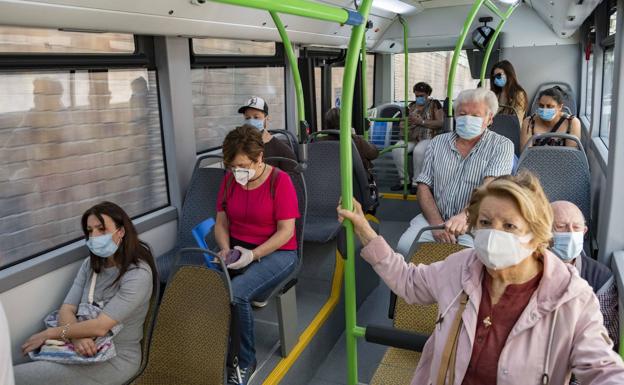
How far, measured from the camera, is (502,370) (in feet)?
5.25

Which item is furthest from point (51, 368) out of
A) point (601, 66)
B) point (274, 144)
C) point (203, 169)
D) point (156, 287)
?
point (601, 66)

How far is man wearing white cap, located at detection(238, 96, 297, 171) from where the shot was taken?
4.27 m

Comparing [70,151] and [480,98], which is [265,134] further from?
[480,98]

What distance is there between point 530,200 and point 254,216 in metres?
2.01

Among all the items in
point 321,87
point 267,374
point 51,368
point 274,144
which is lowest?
point 267,374

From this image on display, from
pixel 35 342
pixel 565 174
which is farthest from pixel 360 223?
pixel 565 174

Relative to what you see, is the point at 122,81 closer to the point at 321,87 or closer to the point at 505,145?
the point at 505,145

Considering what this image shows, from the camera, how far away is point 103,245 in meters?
2.80

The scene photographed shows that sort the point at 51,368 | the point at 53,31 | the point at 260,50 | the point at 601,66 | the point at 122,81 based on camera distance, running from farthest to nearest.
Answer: the point at 601,66, the point at 260,50, the point at 122,81, the point at 53,31, the point at 51,368

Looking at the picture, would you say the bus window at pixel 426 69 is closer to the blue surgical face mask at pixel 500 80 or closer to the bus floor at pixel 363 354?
the blue surgical face mask at pixel 500 80

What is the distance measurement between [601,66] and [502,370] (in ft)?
19.9

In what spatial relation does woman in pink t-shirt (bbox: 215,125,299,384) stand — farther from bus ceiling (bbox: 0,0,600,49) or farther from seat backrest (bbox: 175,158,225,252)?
bus ceiling (bbox: 0,0,600,49)

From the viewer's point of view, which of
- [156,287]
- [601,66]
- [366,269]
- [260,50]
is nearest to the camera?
[156,287]

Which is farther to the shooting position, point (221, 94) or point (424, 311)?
point (221, 94)
